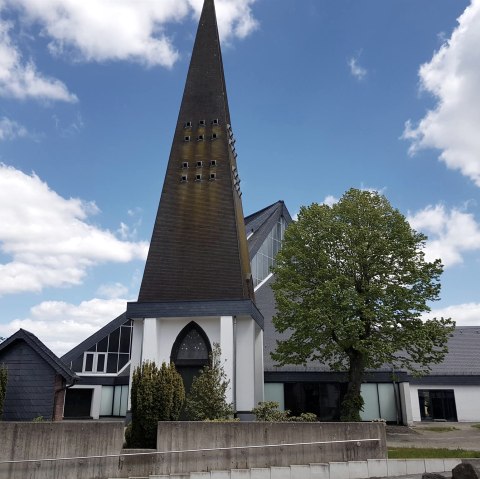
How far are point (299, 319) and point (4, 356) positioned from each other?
1234cm

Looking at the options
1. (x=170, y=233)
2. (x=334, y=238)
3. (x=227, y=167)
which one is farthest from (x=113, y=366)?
(x=334, y=238)

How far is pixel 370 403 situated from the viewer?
29203 millimetres

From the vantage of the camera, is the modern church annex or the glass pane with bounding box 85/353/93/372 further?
the glass pane with bounding box 85/353/93/372

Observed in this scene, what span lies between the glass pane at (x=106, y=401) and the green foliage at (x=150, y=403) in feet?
68.1

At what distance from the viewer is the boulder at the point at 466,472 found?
33.3 feet

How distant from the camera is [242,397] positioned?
78.5ft

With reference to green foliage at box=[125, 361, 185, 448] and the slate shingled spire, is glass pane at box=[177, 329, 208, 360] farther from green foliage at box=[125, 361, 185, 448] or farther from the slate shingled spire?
green foliage at box=[125, 361, 185, 448]

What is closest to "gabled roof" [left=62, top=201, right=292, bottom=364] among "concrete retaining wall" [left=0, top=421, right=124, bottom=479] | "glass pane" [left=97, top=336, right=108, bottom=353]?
"glass pane" [left=97, top=336, right=108, bottom=353]

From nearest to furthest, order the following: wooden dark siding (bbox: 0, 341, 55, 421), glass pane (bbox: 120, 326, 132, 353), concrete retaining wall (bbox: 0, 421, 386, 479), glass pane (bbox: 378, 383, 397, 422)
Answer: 1. concrete retaining wall (bbox: 0, 421, 386, 479)
2. wooden dark siding (bbox: 0, 341, 55, 421)
3. glass pane (bbox: 378, 383, 397, 422)
4. glass pane (bbox: 120, 326, 132, 353)

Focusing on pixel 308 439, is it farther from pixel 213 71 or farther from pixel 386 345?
pixel 213 71

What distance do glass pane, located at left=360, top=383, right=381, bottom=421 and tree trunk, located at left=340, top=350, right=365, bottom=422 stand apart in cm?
673

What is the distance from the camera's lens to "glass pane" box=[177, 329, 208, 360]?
2488cm

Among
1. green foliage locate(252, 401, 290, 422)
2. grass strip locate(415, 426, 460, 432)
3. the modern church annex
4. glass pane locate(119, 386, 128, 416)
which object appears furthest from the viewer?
glass pane locate(119, 386, 128, 416)

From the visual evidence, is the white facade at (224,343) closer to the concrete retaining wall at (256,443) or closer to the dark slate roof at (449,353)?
the dark slate roof at (449,353)
